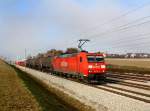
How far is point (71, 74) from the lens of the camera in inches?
1423

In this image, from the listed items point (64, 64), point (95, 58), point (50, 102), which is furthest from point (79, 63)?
point (50, 102)

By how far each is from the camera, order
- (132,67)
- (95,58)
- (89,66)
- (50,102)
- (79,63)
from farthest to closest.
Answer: (132,67) < (79,63) < (95,58) < (89,66) < (50,102)

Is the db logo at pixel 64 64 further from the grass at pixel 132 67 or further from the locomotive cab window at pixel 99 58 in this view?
the locomotive cab window at pixel 99 58

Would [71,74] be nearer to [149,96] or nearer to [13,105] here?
[149,96]

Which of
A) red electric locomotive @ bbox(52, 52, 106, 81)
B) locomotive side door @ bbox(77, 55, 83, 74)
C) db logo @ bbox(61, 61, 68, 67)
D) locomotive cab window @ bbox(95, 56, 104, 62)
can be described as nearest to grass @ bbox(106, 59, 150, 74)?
db logo @ bbox(61, 61, 68, 67)

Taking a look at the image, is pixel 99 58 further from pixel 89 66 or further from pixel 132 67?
pixel 132 67

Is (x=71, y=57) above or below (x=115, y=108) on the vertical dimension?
above

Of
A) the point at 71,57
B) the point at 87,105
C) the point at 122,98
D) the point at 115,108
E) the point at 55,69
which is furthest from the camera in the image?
the point at 55,69

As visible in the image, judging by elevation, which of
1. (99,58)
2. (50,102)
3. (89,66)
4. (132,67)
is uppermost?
(99,58)

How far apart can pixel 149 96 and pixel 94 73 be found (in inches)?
390

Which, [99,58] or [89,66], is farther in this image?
[99,58]

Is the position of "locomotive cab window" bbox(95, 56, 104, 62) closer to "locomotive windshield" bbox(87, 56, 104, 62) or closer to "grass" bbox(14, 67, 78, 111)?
"locomotive windshield" bbox(87, 56, 104, 62)

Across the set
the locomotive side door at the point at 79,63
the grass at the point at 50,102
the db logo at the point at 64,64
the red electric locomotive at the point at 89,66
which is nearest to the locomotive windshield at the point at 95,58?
the red electric locomotive at the point at 89,66

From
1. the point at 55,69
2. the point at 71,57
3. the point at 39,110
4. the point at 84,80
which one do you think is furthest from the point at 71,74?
the point at 39,110
